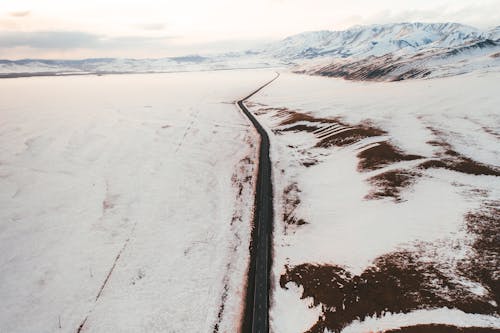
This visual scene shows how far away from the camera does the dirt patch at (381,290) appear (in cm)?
1550

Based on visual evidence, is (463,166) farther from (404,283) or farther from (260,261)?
(260,261)

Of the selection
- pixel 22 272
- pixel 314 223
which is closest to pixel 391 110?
pixel 314 223

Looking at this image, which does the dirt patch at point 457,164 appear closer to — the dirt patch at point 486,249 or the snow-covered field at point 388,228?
the snow-covered field at point 388,228

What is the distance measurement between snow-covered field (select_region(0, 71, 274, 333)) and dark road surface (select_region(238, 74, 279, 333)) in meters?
0.59

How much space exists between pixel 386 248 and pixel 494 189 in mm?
10956

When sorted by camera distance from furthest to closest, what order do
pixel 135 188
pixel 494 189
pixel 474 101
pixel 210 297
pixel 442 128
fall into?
1. pixel 474 101
2. pixel 442 128
3. pixel 135 188
4. pixel 494 189
5. pixel 210 297

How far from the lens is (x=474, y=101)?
53.8 meters

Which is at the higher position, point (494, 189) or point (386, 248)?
point (494, 189)

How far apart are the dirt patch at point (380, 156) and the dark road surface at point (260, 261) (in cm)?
968

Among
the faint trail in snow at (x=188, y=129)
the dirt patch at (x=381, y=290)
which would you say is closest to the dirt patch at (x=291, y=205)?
the dirt patch at (x=381, y=290)

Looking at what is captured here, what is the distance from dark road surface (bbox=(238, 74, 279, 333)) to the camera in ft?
54.0

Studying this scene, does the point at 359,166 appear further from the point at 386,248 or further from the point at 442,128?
the point at 442,128

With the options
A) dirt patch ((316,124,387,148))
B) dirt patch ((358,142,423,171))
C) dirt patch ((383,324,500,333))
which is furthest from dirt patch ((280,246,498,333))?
dirt patch ((316,124,387,148))

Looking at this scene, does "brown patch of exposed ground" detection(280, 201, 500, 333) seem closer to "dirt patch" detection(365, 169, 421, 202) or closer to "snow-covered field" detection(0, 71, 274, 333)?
"snow-covered field" detection(0, 71, 274, 333)
